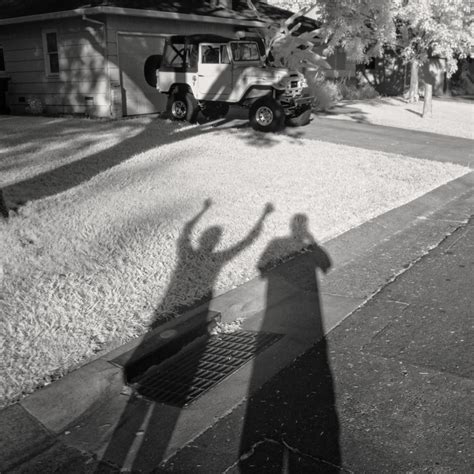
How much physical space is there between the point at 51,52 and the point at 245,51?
7.17 m

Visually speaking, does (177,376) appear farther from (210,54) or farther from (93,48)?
(93,48)

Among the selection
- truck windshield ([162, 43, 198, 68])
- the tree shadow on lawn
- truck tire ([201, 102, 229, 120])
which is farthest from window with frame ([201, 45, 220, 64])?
the tree shadow on lawn

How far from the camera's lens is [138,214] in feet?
23.8

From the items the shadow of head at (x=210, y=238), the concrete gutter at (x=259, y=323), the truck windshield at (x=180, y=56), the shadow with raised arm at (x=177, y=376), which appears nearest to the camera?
the shadow with raised arm at (x=177, y=376)

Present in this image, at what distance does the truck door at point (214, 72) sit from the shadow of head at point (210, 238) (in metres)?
8.68

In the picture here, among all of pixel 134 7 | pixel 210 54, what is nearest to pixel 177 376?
pixel 210 54

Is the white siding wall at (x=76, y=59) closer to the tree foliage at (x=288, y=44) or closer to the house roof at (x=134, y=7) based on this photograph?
the house roof at (x=134, y=7)

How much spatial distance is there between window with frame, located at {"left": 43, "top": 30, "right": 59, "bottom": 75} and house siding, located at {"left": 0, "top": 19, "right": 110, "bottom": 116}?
0.13m

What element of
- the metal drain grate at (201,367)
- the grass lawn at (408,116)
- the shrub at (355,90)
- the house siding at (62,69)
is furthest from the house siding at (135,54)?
the metal drain grate at (201,367)

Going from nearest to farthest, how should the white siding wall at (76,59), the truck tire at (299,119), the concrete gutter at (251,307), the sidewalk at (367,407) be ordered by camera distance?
1. the sidewalk at (367,407)
2. the concrete gutter at (251,307)
3. the truck tire at (299,119)
4. the white siding wall at (76,59)

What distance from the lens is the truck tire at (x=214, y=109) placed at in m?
16.0

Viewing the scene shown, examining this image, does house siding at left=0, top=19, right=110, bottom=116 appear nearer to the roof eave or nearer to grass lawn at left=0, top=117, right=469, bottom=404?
the roof eave

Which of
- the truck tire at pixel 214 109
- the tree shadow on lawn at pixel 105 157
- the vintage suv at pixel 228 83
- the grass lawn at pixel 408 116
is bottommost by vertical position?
the grass lawn at pixel 408 116

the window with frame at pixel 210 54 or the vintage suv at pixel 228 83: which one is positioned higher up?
the window with frame at pixel 210 54
